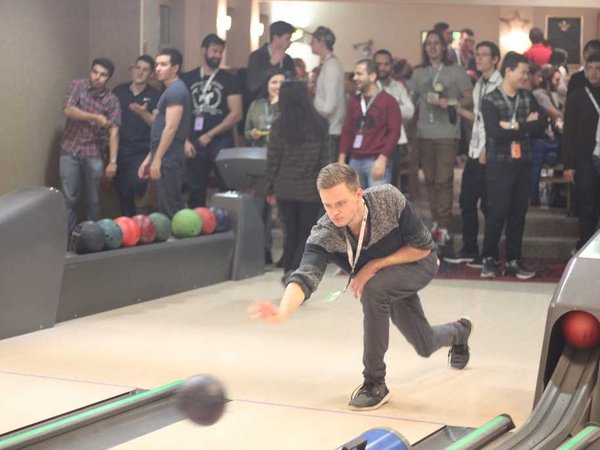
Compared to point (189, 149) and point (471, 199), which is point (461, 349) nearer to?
point (471, 199)

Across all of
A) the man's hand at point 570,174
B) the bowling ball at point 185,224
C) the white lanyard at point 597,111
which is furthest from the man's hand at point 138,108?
the white lanyard at point 597,111

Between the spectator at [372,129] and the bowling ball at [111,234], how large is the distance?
1982 millimetres

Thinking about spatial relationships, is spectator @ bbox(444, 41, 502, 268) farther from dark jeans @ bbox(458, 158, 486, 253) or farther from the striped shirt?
the striped shirt

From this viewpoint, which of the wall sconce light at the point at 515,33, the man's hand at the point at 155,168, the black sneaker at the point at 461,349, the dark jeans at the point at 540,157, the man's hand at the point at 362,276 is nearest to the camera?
the man's hand at the point at 362,276

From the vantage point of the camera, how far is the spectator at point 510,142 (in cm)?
834

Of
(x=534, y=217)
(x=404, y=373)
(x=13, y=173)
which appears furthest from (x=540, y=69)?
(x=404, y=373)

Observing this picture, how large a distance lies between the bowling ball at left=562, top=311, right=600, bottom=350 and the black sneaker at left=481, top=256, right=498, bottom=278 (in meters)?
4.28

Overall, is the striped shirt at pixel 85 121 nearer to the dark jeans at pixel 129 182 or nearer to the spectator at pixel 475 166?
the dark jeans at pixel 129 182

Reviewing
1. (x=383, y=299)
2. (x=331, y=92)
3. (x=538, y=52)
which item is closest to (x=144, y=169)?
(x=331, y=92)

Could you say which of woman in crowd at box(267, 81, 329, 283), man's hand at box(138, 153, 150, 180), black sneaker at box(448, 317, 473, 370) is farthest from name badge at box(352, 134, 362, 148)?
black sneaker at box(448, 317, 473, 370)

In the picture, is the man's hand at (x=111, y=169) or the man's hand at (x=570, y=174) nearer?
the man's hand at (x=570, y=174)

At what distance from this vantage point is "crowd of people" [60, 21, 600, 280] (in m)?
8.51

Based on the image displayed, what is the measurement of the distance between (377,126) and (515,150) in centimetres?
105

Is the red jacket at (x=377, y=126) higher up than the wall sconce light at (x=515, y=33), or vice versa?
the wall sconce light at (x=515, y=33)
